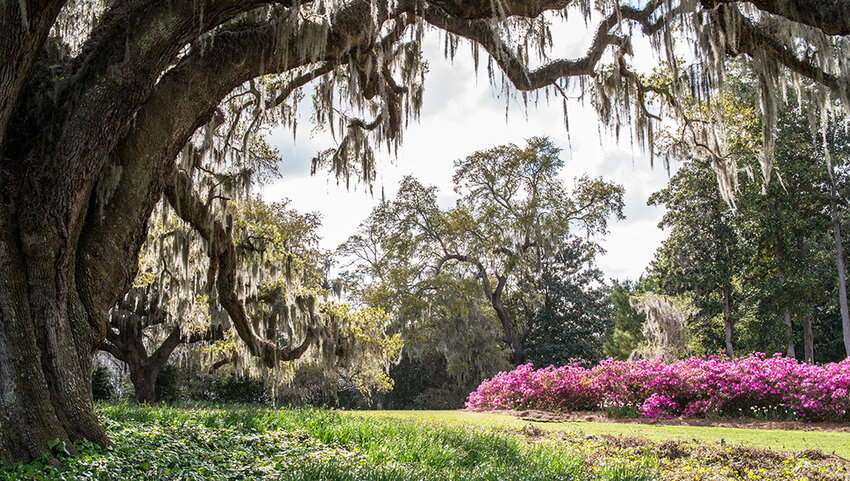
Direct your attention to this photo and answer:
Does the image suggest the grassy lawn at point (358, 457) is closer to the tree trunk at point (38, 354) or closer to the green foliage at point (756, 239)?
the tree trunk at point (38, 354)

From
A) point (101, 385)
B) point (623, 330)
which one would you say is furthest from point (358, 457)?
point (623, 330)

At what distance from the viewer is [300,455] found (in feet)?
14.7

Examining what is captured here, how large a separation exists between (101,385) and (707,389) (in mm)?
14620

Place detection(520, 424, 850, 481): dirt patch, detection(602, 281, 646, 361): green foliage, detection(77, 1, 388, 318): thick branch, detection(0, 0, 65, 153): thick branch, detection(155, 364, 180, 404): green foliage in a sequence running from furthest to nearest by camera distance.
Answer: detection(602, 281, 646, 361): green foliage, detection(155, 364, 180, 404): green foliage, detection(520, 424, 850, 481): dirt patch, detection(77, 1, 388, 318): thick branch, detection(0, 0, 65, 153): thick branch

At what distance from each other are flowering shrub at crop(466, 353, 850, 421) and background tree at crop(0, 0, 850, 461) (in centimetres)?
656

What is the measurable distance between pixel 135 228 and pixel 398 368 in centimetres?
2185

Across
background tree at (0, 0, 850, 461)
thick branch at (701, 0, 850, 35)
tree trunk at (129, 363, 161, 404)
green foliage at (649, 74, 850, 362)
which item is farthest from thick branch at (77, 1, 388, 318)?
green foliage at (649, 74, 850, 362)

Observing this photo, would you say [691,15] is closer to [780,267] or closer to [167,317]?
[167,317]

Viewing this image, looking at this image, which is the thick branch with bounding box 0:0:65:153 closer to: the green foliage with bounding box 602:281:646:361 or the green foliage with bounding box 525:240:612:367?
the green foliage with bounding box 525:240:612:367

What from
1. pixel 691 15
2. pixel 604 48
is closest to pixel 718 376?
pixel 604 48

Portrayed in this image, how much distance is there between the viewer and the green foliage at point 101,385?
14.9m

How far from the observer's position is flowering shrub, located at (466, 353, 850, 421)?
10117mm

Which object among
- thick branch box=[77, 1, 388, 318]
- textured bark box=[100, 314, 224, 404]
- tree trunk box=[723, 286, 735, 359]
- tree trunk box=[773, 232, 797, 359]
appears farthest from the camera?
tree trunk box=[723, 286, 735, 359]

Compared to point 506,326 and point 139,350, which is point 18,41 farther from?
point 506,326
